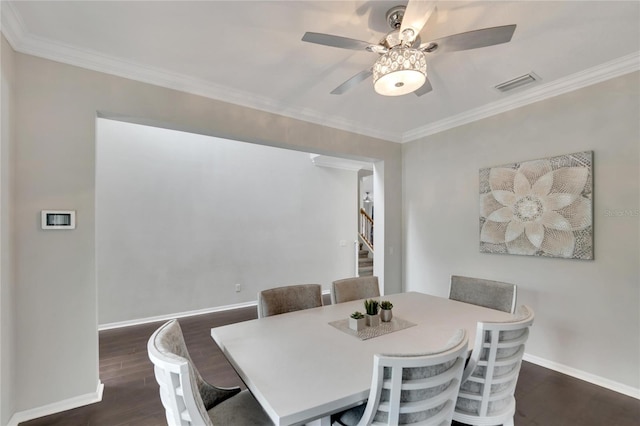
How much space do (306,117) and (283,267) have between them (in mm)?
3015

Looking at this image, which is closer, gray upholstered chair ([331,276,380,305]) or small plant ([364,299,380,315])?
small plant ([364,299,380,315])

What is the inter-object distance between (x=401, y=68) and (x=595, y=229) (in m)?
2.39

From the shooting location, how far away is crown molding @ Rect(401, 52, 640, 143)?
2444 mm

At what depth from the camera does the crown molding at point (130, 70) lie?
201 centimetres

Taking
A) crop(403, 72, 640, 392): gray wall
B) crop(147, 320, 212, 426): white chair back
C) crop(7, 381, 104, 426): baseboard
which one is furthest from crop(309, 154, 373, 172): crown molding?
crop(147, 320, 212, 426): white chair back

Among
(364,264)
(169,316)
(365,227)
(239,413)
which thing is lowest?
(169,316)

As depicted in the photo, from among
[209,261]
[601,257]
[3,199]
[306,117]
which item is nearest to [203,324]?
[209,261]

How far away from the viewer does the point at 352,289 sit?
2.60 m

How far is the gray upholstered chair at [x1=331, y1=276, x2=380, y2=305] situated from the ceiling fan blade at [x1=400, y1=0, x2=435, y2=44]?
1.89 m

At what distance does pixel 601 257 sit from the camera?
101 inches

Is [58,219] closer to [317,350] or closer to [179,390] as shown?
[179,390]

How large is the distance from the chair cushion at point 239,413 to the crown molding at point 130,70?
103 inches

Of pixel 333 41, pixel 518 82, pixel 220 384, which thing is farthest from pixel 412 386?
pixel 518 82

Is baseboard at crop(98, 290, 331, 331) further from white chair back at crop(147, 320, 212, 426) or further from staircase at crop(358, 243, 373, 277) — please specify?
white chair back at crop(147, 320, 212, 426)
